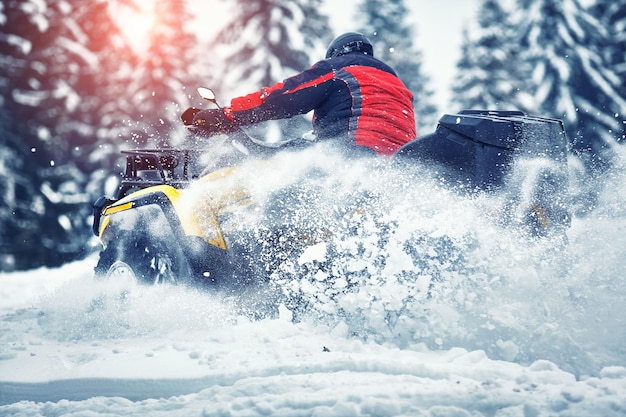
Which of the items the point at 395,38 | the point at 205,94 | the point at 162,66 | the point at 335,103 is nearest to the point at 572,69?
the point at 395,38

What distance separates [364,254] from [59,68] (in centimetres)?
1586

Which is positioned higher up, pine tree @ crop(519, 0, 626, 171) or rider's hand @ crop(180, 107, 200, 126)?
pine tree @ crop(519, 0, 626, 171)

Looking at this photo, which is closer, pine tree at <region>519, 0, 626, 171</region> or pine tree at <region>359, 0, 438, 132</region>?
pine tree at <region>519, 0, 626, 171</region>

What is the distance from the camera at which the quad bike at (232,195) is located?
2945 millimetres

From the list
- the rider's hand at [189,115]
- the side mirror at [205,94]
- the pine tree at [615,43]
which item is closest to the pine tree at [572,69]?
the pine tree at [615,43]

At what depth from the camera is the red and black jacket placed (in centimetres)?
389

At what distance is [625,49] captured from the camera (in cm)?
1911

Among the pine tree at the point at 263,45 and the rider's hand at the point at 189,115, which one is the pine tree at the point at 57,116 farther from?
the rider's hand at the point at 189,115

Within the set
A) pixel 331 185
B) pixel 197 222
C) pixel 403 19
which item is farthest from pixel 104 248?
pixel 403 19

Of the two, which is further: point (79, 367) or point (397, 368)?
point (79, 367)

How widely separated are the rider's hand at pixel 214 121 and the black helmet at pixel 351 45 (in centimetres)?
111

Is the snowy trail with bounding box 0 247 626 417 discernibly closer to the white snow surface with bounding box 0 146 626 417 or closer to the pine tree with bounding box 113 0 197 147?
the white snow surface with bounding box 0 146 626 417

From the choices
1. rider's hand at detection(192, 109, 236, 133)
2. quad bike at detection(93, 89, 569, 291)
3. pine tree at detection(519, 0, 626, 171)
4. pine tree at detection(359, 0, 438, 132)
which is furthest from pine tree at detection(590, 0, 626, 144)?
rider's hand at detection(192, 109, 236, 133)

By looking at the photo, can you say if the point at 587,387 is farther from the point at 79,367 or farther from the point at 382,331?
the point at 79,367
